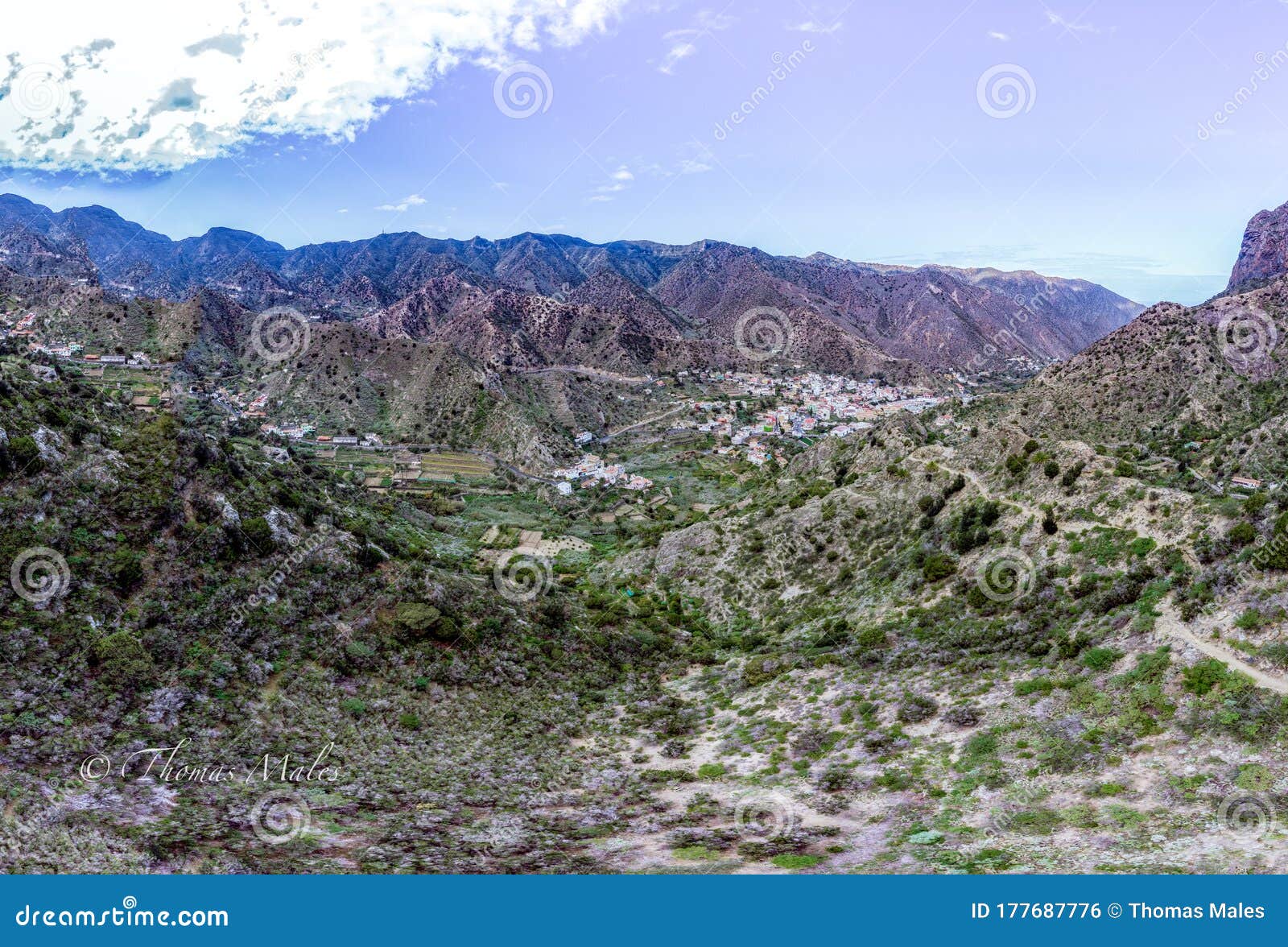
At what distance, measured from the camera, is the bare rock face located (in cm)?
17012

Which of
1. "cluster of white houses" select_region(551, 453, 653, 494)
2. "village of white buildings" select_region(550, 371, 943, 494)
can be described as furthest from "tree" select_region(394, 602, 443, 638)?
"village of white buildings" select_region(550, 371, 943, 494)

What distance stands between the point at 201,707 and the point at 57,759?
450cm

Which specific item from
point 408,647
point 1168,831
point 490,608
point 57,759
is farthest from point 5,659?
point 1168,831

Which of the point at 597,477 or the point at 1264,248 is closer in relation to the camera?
the point at 597,477

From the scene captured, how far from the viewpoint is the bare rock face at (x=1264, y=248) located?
558 feet

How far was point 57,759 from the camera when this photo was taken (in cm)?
1962

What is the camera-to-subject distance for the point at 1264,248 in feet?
584

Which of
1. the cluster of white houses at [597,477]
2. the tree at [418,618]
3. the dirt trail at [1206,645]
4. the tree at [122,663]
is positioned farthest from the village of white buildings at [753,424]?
the dirt trail at [1206,645]

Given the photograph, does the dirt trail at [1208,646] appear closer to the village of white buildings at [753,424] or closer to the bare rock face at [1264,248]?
the village of white buildings at [753,424]

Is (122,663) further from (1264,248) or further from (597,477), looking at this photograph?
(1264,248)

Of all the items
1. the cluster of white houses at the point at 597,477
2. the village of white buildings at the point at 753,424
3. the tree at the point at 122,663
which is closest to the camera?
the tree at the point at 122,663

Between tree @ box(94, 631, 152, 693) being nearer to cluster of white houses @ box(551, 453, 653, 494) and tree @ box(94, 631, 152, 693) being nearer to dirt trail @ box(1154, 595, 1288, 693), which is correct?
dirt trail @ box(1154, 595, 1288, 693)

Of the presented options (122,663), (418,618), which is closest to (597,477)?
(418,618)

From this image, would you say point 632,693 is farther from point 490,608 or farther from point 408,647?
point 408,647
